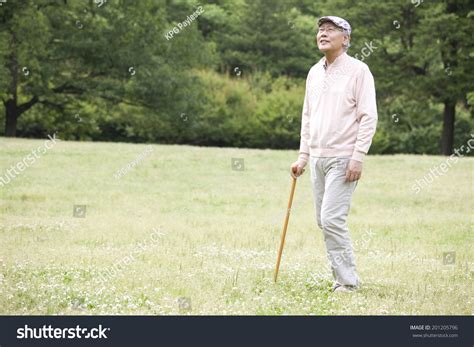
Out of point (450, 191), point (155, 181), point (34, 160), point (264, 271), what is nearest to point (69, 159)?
point (34, 160)

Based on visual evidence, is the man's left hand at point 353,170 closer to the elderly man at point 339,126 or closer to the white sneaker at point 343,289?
the elderly man at point 339,126

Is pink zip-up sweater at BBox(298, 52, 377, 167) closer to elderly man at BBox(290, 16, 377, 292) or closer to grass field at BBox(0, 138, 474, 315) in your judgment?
elderly man at BBox(290, 16, 377, 292)

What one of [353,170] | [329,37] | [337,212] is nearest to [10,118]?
[329,37]

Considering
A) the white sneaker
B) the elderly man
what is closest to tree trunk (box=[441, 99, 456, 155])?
the white sneaker

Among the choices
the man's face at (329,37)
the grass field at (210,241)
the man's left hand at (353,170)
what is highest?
the man's face at (329,37)

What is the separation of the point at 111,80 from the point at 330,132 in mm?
27512

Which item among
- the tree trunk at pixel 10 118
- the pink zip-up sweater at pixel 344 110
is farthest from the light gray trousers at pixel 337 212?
the tree trunk at pixel 10 118

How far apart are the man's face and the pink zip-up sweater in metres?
0.14

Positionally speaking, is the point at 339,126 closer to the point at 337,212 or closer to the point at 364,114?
the point at 364,114

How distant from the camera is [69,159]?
2294 cm

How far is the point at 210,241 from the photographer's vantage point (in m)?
11.1

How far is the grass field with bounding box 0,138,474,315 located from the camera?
7.05 metres

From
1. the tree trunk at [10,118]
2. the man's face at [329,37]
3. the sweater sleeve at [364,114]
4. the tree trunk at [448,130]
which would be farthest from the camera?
the tree trunk at [10,118]

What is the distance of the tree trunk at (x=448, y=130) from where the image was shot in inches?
1224
